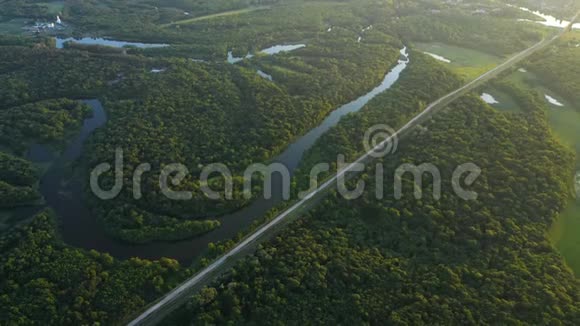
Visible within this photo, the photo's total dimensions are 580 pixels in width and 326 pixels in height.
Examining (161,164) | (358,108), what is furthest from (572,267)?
(161,164)

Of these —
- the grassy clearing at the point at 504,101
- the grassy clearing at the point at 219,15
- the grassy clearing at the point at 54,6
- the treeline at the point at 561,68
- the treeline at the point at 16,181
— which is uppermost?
the grassy clearing at the point at 54,6

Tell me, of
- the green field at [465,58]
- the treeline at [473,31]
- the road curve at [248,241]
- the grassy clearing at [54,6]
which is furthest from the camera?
the grassy clearing at [54,6]

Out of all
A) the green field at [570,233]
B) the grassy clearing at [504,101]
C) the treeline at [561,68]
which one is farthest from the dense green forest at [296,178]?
the green field at [570,233]

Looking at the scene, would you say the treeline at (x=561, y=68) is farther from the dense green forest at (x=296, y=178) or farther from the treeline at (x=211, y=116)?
the treeline at (x=211, y=116)

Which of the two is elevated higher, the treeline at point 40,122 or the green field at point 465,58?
the green field at point 465,58

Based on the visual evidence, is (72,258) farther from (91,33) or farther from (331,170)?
(91,33)

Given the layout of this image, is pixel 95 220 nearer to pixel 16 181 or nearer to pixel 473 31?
pixel 16 181
